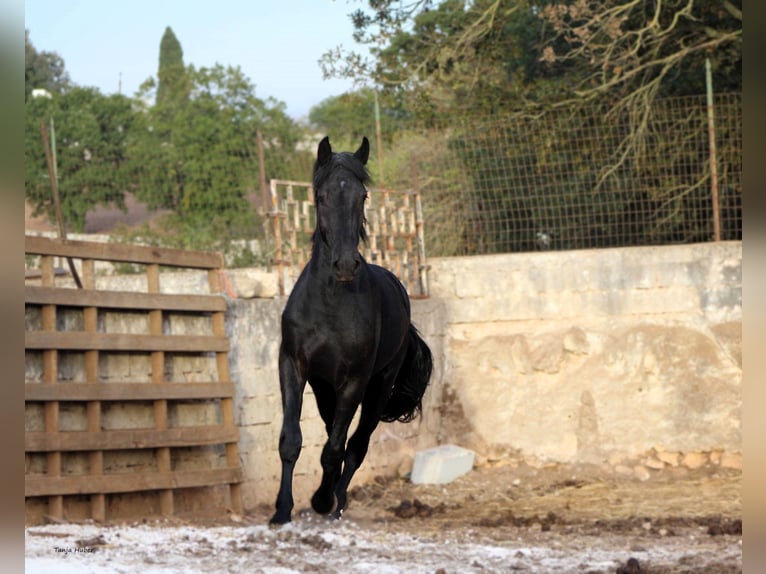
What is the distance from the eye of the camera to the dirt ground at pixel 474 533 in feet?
19.3

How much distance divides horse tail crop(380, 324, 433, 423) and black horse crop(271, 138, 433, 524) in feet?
1.67

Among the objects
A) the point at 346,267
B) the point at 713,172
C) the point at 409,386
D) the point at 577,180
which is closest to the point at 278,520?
the point at 346,267

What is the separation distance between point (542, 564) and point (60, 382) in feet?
13.6

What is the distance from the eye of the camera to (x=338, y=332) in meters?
4.45

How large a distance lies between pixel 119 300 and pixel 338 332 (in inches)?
196

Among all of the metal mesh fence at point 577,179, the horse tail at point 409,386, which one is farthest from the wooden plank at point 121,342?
the horse tail at point 409,386

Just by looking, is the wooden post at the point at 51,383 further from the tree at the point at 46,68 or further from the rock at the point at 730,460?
the tree at the point at 46,68

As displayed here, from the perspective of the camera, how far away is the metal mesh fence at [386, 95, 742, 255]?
12547 mm

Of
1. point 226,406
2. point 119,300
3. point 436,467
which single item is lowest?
point 436,467

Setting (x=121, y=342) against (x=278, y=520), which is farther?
(x=121, y=342)

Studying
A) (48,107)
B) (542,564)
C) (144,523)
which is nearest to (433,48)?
(144,523)

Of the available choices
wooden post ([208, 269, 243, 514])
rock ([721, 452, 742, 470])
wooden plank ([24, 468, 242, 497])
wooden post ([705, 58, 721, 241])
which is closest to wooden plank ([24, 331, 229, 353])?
wooden post ([208, 269, 243, 514])

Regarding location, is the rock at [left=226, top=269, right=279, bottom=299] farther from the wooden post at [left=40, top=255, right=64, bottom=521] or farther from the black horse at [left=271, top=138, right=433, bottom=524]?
the black horse at [left=271, top=138, right=433, bottom=524]

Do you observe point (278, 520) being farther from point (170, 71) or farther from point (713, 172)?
point (170, 71)
